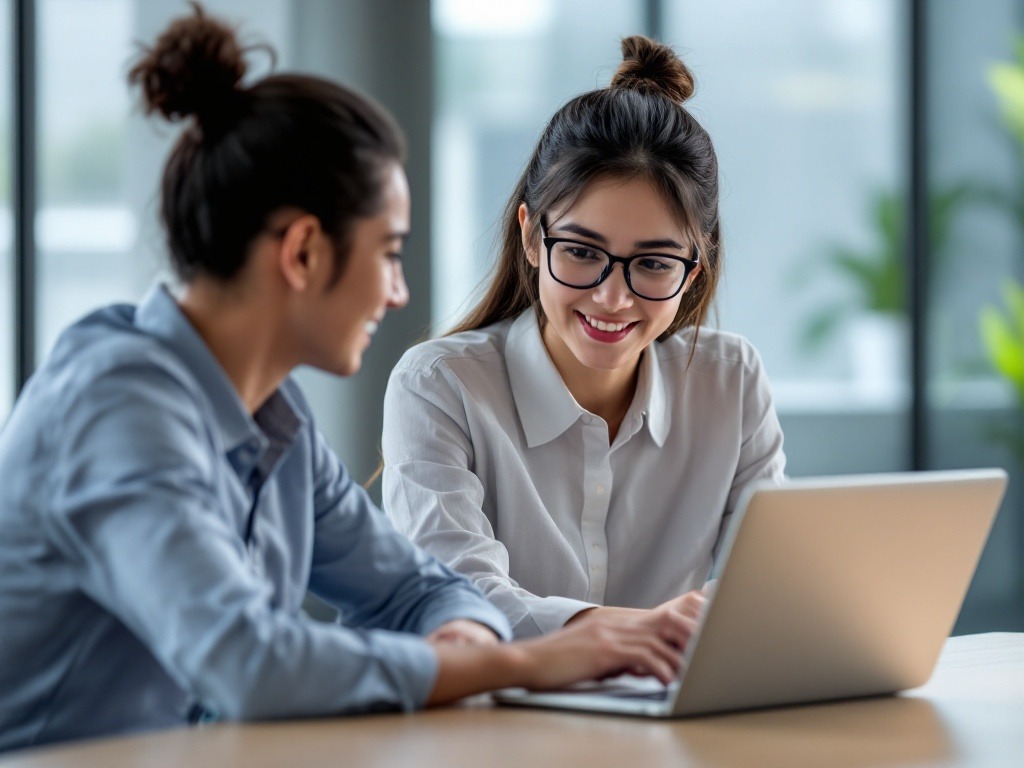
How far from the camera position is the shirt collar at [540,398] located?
2.01 meters

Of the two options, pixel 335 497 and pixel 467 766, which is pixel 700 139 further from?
pixel 467 766

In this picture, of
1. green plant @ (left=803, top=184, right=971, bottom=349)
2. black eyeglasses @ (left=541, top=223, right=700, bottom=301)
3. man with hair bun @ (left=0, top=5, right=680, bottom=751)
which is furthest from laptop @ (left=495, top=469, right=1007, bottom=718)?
green plant @ (left=803, top=184, right=971, bottom=349)

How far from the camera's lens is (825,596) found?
1.21 metres

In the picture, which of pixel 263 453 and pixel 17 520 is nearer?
pixel 17 520

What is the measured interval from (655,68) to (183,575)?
136 centimetres

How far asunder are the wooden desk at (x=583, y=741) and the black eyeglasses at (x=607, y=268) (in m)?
0.79

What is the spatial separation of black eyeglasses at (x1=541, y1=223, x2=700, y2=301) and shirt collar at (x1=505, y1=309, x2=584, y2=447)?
0.51 ft

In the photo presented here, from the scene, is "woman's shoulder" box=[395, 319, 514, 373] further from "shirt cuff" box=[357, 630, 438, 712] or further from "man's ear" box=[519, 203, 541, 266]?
"shirt cuff" box=[357, 630, 438, 712]

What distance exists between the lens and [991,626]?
182 inches

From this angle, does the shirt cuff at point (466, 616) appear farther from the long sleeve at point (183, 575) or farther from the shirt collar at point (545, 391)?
the shirt collar at point (545, 391)

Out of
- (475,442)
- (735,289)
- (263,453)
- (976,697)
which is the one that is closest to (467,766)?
(263,453)

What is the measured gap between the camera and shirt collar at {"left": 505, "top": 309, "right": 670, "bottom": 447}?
2016mm

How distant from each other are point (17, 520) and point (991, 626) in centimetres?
406

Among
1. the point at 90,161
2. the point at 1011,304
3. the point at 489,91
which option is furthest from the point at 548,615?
the point at 1011,304
